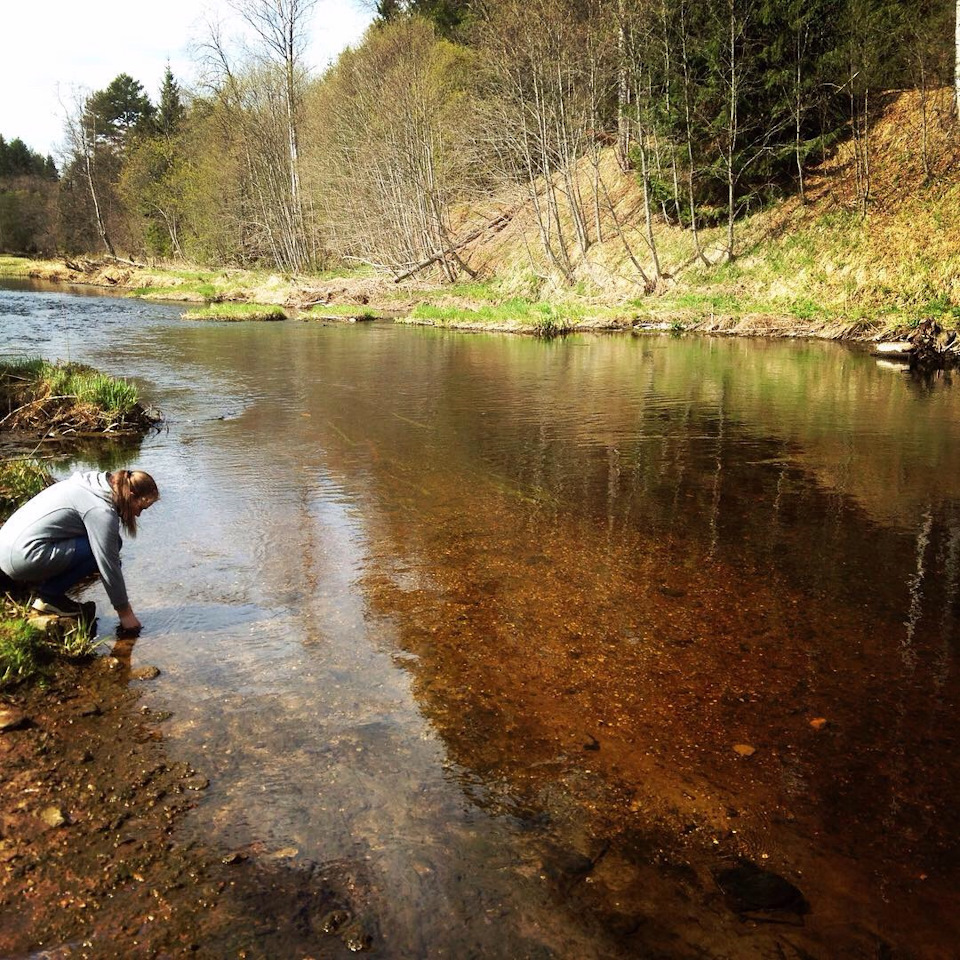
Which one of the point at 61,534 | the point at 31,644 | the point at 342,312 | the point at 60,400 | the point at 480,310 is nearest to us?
the point at 31,644

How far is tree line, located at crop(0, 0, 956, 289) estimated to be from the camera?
27.3 metres

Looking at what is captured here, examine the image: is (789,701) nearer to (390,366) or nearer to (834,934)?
(834,934)

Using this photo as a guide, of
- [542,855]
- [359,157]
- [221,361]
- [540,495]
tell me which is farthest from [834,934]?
[359,157]

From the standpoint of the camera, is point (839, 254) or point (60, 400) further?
point (839, 254)

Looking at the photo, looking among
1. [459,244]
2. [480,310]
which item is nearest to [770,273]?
[480,310]

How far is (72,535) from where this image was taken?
16.6 ft

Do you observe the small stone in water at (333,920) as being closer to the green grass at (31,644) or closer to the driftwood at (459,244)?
the green grass at (31,644)

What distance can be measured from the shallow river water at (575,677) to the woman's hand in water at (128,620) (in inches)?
3.4

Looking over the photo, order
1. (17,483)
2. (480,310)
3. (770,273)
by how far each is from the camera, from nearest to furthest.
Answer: (17,483) → (770,273) → (480,310)

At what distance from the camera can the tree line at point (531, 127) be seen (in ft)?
89.5

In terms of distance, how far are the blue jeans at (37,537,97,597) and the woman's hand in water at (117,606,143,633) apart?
40cm

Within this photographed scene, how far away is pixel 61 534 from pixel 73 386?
26.2ft

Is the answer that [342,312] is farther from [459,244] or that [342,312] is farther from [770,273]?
[770,273]

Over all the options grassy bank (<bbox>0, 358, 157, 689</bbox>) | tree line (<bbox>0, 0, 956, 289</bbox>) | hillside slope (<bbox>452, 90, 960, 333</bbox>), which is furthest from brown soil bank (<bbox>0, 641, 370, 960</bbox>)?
tree line (<bbox>0, 0, 956, 289</bbox>)
